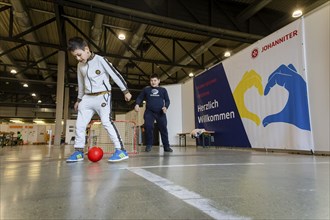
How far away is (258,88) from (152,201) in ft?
14.3

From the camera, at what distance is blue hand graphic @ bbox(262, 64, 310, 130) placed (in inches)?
147

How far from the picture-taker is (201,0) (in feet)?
22.7

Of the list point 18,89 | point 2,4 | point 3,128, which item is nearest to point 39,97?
point 3,128

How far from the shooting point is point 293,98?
154 inches

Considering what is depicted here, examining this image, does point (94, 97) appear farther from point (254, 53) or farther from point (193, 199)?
point (254, 53)

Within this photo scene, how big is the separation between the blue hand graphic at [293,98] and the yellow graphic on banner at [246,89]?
0.43 m

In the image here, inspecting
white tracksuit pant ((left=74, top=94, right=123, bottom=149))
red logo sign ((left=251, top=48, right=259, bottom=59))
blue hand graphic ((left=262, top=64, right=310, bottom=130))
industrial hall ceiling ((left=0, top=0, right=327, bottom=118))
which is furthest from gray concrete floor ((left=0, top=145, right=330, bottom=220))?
industrial hall ceiling ((left=0, top=0, right=327, bottom=118))

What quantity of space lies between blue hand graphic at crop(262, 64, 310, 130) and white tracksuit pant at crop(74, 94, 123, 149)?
2810 millimetres

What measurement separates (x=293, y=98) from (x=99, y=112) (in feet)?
9.98

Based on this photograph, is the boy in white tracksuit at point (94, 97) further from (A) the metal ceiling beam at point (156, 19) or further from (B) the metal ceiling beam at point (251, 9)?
(B) the metal ceiling beam at point (251, 9)

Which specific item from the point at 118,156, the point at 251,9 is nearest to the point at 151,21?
the point at 251,9

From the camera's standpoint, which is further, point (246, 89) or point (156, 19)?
point (156, 19)

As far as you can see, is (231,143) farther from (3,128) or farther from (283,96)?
(3,128)

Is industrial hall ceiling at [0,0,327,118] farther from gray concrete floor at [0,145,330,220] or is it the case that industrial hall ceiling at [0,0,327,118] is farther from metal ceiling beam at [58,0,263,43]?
gray concrete floor at [0,145,330,220]
